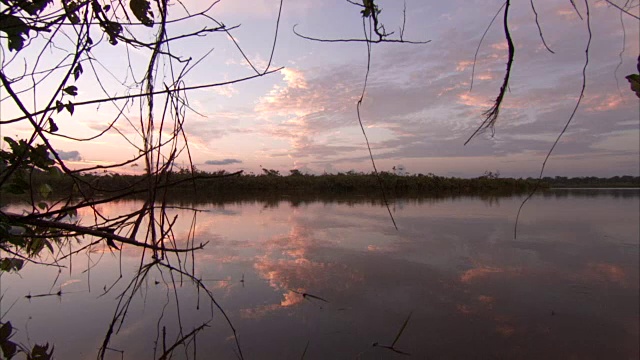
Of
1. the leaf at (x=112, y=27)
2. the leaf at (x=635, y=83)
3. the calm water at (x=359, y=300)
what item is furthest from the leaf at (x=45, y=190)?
the leaf at (x=635, y=83)

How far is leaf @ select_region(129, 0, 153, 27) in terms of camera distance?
0.84 meters

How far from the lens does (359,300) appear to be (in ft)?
8.48

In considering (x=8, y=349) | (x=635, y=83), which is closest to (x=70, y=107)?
(x=8, y=349)

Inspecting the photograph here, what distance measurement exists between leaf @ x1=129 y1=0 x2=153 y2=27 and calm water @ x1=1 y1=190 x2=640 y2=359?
0.49 meters

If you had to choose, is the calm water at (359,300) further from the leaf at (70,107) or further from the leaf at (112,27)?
the leaf at (112,27)

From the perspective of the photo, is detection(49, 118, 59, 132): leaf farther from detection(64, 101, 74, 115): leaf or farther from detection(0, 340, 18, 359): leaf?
detection(0, 340, 18, 359): leaf

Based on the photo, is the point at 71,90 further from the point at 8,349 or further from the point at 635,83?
the point at 635,83

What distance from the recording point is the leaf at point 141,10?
839 millimetres

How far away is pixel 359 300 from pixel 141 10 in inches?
87.2

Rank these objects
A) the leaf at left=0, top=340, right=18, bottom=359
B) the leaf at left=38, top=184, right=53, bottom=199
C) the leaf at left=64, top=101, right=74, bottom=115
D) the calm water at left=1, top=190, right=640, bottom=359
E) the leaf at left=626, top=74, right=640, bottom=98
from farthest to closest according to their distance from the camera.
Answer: the calm water at left=1, top=190, right=640, bottom=359, the leaf at left=38, top=184, right=53, bottom=199, the leaf at left=0, top=340, right=18, bottom=359, the leaf at left=64, top=101, right=74, bottom=115, the leaf at left=626, top=74, right=640, bottom=98

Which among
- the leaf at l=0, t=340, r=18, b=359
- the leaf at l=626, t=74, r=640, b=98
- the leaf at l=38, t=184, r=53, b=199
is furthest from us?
the leaf at l=38, t=184, r=53, b=199

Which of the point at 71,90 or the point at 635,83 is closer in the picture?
the point at 635,83

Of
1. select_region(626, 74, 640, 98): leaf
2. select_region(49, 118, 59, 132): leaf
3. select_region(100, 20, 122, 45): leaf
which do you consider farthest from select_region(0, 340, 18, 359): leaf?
select_region(626, 74, 640, 98): leaf

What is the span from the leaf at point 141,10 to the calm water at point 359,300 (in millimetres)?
489
